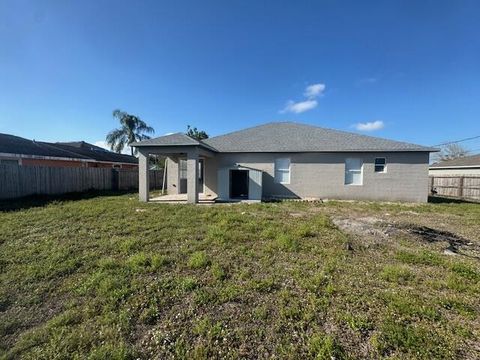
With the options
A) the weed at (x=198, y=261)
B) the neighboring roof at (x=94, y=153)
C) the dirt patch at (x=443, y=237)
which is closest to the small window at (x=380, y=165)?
the dirt patch at (x=443, y=237)

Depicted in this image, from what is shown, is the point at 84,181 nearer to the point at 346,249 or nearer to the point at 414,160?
the point at 346,249

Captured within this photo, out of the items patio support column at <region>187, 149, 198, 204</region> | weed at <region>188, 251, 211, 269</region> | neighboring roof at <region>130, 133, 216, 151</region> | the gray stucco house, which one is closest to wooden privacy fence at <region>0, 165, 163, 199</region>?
neighboring roof at <region>130, 133, 216, 151</region>

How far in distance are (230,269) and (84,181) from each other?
1408 cm

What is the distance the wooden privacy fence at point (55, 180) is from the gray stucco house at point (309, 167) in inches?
202

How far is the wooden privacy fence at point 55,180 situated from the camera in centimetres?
1067

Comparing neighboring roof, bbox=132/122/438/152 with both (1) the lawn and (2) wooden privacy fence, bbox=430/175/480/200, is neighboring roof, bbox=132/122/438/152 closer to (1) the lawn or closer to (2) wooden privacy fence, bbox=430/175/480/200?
(2) wooden privacy fence, bbox=430/175/480/200

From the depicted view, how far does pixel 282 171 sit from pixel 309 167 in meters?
1.51

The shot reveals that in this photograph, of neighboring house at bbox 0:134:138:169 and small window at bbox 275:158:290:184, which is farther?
neighboring house at bbox 0:134:138:169

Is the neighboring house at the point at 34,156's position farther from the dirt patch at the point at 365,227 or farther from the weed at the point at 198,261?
the dirt patch at the point at 365,227

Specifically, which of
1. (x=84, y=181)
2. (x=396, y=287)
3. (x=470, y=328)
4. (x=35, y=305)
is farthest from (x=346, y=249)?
(x=84, y=181)

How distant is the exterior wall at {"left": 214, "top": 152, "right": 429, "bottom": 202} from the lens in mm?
12594

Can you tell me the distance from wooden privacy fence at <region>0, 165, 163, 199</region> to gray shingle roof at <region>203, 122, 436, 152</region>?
7607mm

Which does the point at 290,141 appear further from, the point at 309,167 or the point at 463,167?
the point at 463,167

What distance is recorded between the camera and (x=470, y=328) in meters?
2.70
